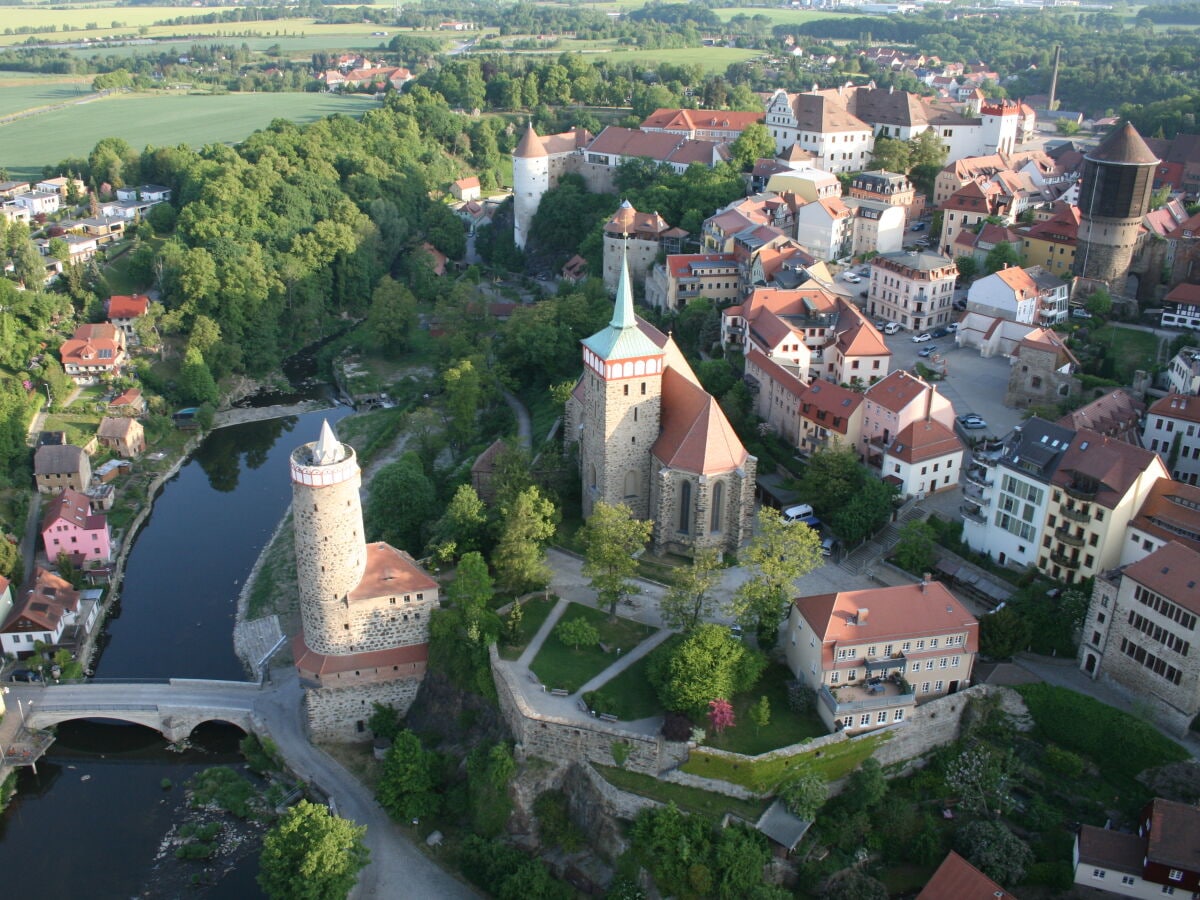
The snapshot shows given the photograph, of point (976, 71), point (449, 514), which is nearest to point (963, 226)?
point (449, 514)

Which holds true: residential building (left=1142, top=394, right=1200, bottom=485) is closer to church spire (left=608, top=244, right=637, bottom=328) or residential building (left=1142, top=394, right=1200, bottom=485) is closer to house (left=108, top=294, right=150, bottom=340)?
church spire (left=608, top=244, right=637, bottom=328)

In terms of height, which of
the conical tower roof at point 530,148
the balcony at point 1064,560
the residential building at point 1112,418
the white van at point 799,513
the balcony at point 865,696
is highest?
the conical tower roof at point 530,148

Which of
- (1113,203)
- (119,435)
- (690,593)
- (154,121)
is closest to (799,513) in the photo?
(690,593)

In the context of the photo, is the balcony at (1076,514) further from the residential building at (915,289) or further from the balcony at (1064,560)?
the residential building at (915,289)

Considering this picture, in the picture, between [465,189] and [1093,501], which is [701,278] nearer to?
[1093,501]

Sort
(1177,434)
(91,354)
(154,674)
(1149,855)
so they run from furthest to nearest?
(91,354) → (154,674) → (1177,434) → (1149,855)

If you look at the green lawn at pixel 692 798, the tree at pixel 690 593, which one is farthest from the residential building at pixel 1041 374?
the green lawn at pixel 692 798

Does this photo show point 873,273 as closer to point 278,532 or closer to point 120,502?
point 278,532
